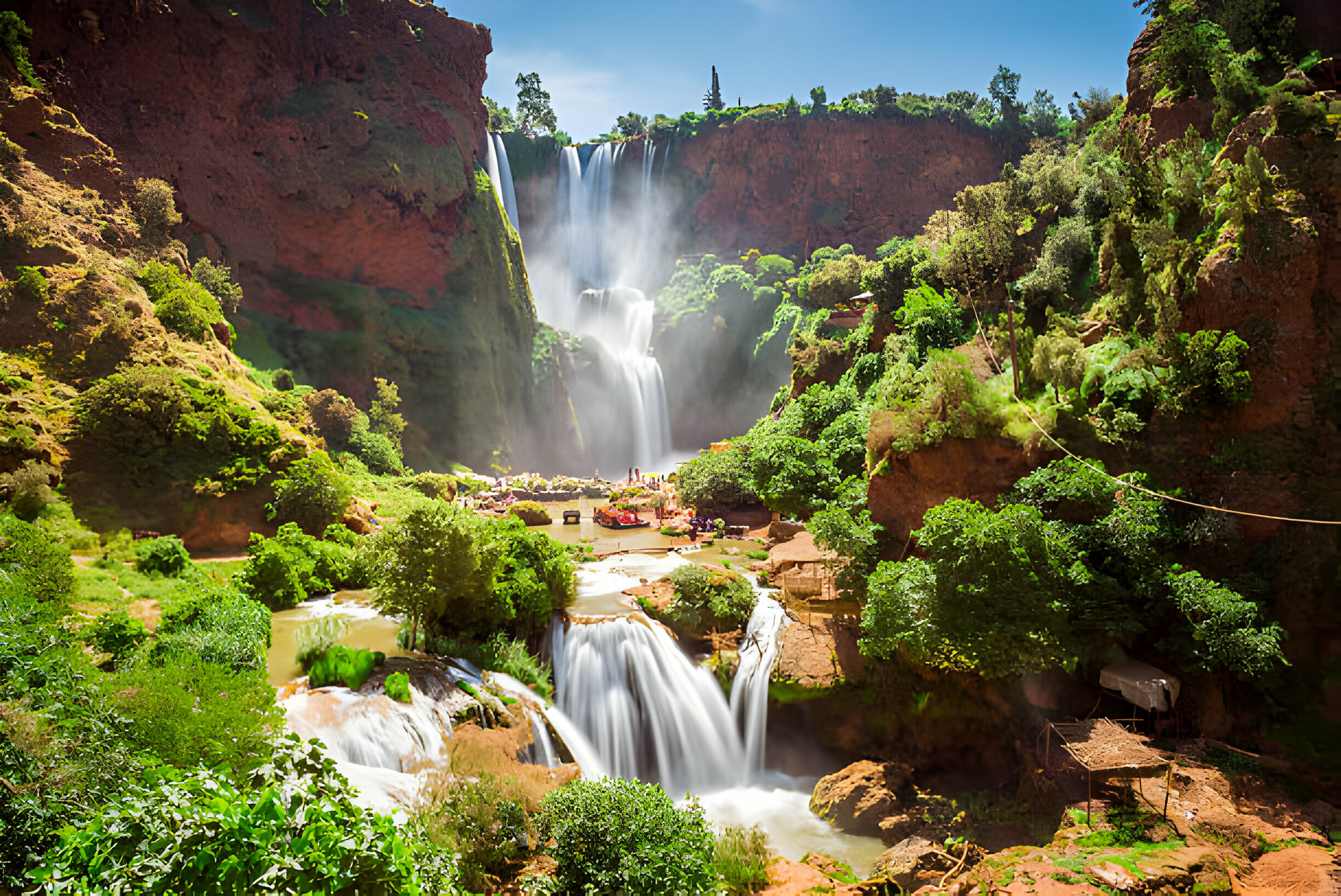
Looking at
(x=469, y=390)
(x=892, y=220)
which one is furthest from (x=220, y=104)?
(x=892, y=220)

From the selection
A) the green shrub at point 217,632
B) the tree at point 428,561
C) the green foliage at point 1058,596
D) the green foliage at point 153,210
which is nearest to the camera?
the green shrub at point 217,632

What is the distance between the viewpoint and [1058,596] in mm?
13609

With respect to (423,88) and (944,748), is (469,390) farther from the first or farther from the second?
(944,748)

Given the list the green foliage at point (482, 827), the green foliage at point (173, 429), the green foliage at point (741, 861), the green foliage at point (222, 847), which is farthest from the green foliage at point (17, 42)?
the green foliage at point (741, 861)

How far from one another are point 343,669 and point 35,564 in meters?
5.64

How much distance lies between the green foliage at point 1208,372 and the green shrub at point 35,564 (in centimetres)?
2164

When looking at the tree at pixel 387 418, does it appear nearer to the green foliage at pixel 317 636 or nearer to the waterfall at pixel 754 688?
the green foliage at pixel 317 636

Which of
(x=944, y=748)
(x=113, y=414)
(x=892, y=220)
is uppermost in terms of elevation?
(x=892, y=220)

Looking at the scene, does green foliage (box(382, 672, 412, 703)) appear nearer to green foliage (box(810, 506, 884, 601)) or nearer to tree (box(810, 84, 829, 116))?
green foliage (box(810, 506, 884, 601))

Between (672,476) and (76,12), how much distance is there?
112 feet

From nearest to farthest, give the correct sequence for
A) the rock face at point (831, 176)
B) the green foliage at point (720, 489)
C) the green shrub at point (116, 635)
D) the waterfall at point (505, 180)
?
the green shrub at point (116, 635), the green foliage at point (720, 489), the waterfall at point (505, 180), the rock face at point (831, 176)

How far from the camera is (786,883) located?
10602mm

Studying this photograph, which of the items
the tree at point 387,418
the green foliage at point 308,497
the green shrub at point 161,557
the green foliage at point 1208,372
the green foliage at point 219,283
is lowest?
the green shrub at point 161,557

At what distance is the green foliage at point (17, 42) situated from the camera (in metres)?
24.2
